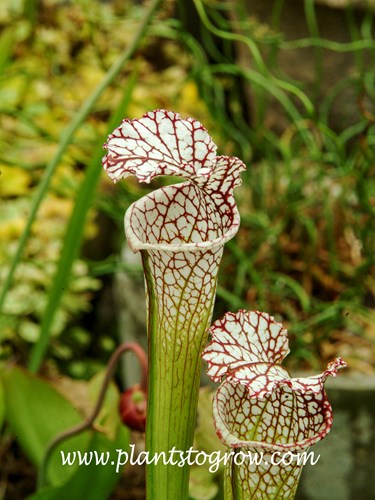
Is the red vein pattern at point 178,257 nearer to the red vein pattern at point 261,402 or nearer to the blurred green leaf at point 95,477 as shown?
the red vein pattern at point 261,402

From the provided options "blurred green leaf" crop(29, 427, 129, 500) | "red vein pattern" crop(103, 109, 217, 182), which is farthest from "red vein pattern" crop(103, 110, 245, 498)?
"blurred green leaf" crop(29, 427, 129, 500)

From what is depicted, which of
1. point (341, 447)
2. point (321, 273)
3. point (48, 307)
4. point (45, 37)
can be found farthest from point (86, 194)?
point (45, 37)

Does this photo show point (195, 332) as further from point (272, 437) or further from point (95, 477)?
point (95, 477)

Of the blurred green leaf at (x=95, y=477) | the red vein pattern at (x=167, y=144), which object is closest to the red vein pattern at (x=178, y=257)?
the red vein pattern at (x=167, y=144)

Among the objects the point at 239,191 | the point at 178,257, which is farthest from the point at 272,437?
the point at 239,191

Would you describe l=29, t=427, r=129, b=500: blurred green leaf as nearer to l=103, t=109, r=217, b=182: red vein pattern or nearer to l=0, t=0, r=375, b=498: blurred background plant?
l=0, t=0, r=375, b=498: blurred background plant

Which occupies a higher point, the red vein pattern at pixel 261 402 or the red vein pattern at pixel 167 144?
the red vein pattern at pixel 167 144
